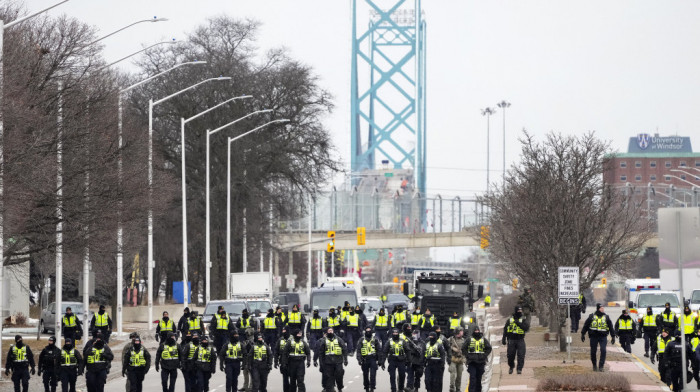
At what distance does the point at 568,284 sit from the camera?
102 ft

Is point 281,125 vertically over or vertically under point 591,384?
over

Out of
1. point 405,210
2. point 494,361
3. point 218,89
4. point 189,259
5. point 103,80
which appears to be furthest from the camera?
point 405,210

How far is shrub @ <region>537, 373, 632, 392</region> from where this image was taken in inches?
977

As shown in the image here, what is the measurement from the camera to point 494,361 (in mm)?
34375

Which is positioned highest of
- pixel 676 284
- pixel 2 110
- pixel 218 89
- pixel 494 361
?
pixel 218 89

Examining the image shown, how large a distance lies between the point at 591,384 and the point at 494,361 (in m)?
9.48

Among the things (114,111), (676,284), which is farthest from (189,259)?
(676,284)

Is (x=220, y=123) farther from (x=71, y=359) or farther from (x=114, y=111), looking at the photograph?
(x=71, y=359)

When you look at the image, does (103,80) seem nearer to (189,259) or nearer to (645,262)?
(189,259)

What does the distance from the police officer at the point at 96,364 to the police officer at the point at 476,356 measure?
671 cm

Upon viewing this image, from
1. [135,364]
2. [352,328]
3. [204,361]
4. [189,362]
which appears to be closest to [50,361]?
[135,364]

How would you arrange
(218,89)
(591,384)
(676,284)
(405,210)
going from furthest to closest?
(405,210) < (218,89) < (591,384) < (676,284)

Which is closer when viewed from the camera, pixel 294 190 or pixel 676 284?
pixel 676 284

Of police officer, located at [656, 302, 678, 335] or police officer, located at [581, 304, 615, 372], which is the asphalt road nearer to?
police officer, located at [581, 304, 615, 372]
